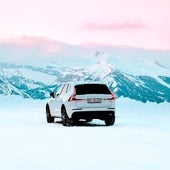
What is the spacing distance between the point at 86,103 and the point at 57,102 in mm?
2056

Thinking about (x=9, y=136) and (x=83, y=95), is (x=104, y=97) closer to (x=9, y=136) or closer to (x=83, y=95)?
(x=83, y=95)

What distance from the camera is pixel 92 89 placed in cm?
2325

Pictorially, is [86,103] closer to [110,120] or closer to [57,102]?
[110,120]

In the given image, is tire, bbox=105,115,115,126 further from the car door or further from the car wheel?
the car door

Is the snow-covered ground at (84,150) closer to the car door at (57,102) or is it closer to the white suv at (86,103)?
the white suv at (86,103)

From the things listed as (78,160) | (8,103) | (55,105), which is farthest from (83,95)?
(8,103)

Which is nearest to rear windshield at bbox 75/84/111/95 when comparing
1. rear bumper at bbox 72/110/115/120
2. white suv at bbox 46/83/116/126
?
white suv at bbox 46/83/116/126

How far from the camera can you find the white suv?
22.5 m

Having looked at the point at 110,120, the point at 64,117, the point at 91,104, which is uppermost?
the point at 91,104

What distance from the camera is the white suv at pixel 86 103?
22.5 m

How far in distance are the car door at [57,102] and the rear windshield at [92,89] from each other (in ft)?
3.12

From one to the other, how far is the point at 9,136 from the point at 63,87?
689 cm

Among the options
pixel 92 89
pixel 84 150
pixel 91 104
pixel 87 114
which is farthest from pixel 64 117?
pixel 84 150

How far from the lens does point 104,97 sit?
22703 mm
